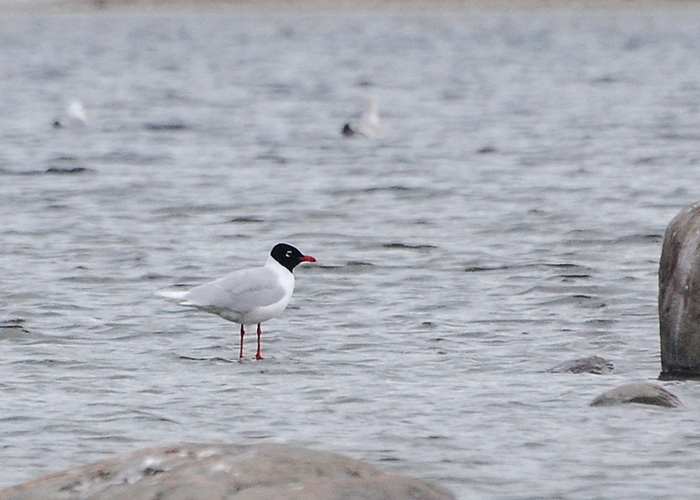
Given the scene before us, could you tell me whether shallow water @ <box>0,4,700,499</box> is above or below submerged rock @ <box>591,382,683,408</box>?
below

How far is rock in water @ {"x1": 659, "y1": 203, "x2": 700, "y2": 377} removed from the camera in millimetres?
9750

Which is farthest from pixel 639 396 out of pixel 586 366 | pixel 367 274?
pixel 367 274

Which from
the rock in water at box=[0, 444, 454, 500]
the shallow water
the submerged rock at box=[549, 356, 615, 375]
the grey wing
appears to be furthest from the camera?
the grey wing

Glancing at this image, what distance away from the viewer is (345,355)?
1105 cm

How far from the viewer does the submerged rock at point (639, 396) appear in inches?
355

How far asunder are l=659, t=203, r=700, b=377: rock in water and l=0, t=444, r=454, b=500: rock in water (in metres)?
3.35

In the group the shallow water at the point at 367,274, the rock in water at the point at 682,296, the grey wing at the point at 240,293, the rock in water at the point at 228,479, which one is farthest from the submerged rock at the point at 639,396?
the grey wing at the point at 240,293

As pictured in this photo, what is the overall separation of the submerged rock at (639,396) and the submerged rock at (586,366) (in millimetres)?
1066

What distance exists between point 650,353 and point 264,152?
15995 mm

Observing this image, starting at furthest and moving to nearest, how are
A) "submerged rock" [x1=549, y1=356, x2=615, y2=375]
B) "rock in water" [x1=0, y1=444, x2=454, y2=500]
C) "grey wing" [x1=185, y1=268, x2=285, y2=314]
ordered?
"grey wing" [x1=185, y1=268, x2=285, y2=314]
"submerged rock" [x1=549, y1=356, x2=615, y2=375]
"rock in water" [x1=0, y1=444, x2=454, y2=500]

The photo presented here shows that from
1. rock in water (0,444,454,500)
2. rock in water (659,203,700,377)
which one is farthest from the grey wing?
rock in water (0,444,454,500)

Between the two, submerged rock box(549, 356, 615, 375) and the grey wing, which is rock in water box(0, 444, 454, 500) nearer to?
submerged rock box(549, 356, 615, 375)

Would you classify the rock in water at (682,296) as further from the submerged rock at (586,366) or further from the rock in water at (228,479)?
the rock in water at (228,479)

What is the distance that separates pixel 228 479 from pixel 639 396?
132 inches
